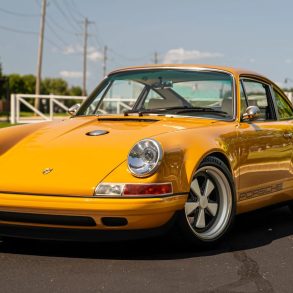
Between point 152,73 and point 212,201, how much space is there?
1.65 meters

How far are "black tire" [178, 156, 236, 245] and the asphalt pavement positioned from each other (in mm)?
129

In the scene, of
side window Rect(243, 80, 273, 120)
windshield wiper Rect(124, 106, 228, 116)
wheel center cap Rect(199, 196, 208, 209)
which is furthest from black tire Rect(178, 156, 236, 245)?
side window Rect(243, 80, 273, 120)

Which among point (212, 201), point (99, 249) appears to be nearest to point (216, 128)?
point (212, 201)

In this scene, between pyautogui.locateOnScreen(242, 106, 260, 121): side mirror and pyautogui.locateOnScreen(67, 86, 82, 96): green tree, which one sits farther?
pyautogui.locateOnScreen(67, 86, 82, 96): green tree

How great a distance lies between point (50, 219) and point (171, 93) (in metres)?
2.10

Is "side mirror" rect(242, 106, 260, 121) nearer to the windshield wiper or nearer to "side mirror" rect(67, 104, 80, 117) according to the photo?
the windshield wiper

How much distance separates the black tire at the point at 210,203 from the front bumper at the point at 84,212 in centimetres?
34

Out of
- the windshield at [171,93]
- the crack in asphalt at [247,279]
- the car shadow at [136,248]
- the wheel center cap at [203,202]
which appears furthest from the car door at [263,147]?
the crack in asphalt at [247,279]

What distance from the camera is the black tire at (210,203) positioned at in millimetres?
4789

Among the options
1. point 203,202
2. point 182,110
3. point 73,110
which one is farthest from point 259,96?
point 203,202

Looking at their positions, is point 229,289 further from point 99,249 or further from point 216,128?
point 216,128

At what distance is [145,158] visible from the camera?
14.5 ft

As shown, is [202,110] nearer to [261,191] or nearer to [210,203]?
[261,191]

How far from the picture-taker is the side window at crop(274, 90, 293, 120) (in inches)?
257
